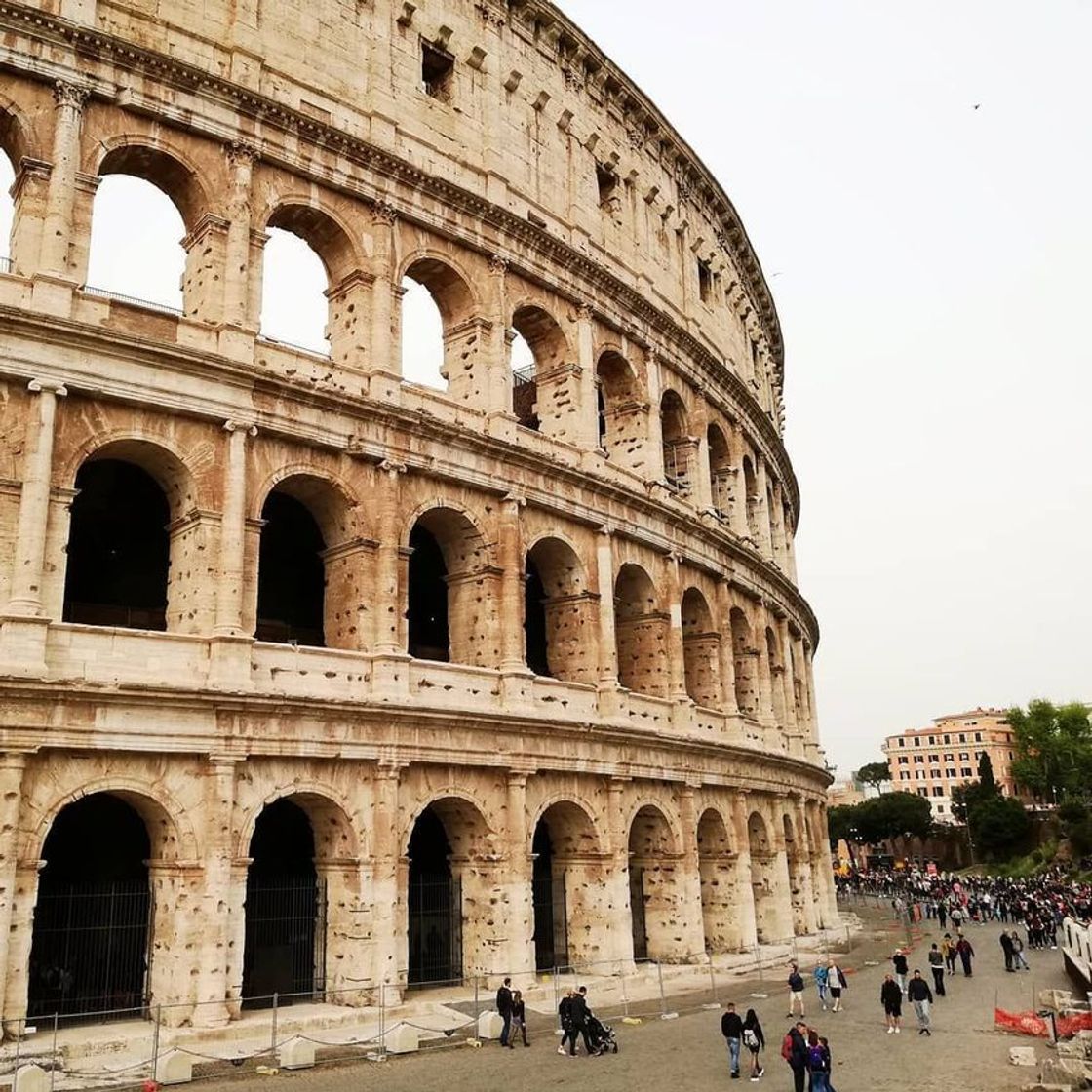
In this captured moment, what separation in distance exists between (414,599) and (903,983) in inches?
473

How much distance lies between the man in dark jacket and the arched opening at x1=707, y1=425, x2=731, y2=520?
1811 cm

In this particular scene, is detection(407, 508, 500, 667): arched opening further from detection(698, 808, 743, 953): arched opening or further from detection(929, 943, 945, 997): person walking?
detection(929, 943, 945, 997): person walking

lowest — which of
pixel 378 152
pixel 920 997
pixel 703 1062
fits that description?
pixel 703 1062

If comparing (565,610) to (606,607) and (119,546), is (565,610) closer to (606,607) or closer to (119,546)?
(606,607)

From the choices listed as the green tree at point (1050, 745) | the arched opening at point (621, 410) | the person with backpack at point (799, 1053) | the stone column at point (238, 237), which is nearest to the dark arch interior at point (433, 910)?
the person with backpack at point (799, 1053)

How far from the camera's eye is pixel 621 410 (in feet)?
81.4

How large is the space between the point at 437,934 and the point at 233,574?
7.75 meters

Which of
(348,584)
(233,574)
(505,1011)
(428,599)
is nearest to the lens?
(505,1011)

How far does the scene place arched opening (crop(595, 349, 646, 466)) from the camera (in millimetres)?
24484

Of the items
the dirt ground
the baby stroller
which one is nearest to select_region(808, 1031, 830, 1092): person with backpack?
the dirt ground

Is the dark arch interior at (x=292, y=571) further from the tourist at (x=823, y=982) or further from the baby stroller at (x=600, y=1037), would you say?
the tourist at (x=823, y=982)

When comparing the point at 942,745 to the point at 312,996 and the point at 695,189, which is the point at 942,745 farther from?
the point at 312,996

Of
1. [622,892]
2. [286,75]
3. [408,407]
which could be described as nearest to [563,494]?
[408,407]

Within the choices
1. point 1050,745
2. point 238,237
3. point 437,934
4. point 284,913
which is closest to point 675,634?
point 437,934
